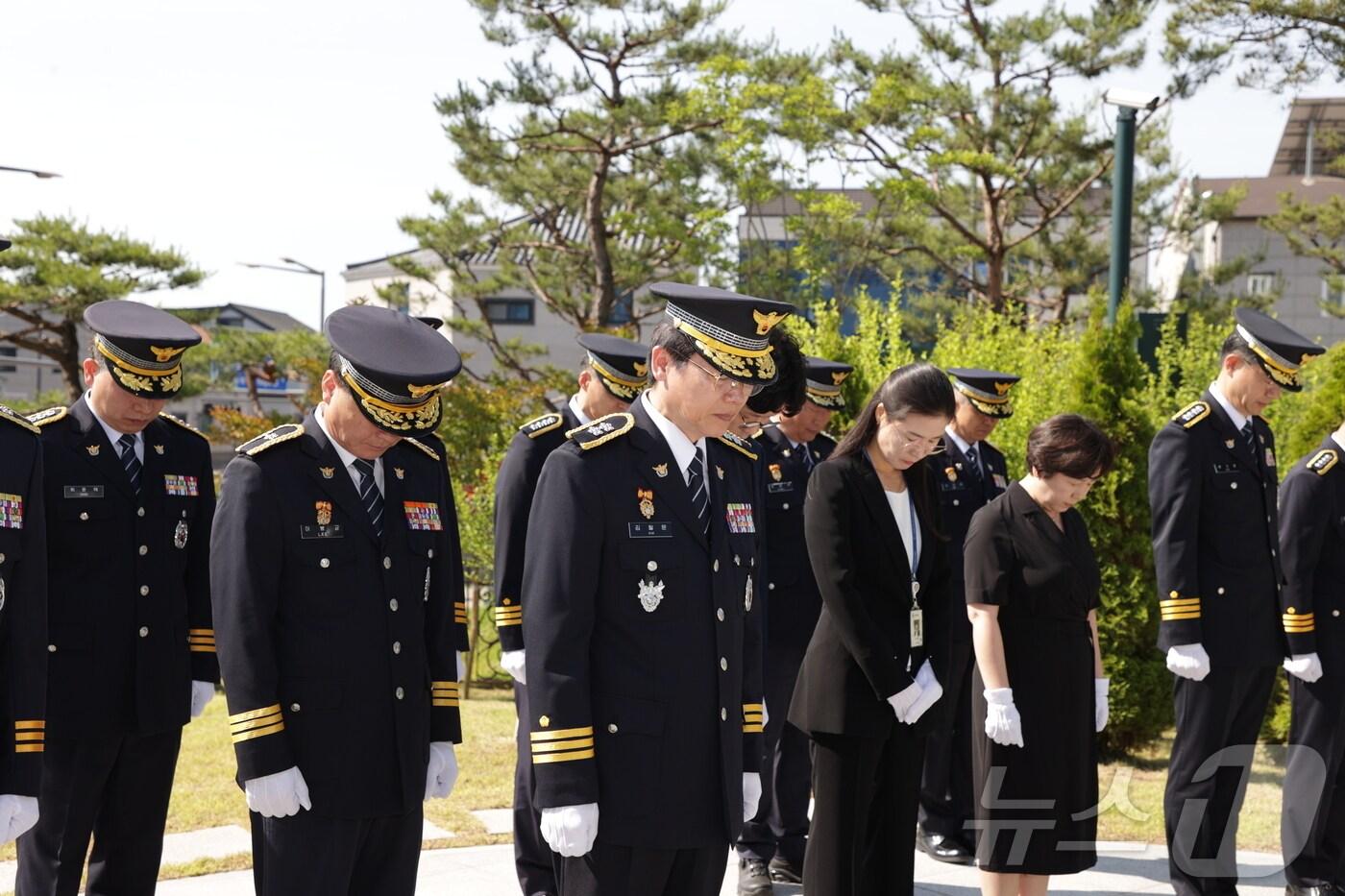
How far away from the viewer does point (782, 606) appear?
598cm

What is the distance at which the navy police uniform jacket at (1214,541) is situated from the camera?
17.5 feet

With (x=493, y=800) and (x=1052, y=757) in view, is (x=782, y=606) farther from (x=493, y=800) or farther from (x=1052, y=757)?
(x=493, y=800)

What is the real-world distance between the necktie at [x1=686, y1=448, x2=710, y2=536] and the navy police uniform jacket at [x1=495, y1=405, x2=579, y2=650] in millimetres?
1866

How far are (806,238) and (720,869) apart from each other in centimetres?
1927

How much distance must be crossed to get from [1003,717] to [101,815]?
2.88 m

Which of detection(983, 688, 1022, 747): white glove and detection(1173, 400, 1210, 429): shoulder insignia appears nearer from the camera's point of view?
detection(983, 688, 1022, 747): white glove

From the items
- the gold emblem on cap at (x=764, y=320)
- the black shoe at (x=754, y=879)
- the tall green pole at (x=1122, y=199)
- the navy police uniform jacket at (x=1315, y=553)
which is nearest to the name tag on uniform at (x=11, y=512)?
the gold emblem on cap at (x=764, y=320)

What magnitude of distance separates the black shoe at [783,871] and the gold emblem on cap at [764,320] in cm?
314

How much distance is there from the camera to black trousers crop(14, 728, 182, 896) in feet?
14.0

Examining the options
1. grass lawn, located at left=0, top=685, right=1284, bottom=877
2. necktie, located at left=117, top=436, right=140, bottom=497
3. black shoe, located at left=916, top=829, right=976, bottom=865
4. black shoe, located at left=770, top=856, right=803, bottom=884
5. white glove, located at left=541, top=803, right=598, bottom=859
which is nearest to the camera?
white glove, located at left=541, top=803, right=598, bottom=859

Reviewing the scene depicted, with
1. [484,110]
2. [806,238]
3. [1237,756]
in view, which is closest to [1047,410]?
[1237,756]

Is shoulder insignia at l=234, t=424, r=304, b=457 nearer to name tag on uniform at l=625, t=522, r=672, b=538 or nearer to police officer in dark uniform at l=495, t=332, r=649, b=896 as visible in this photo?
name tag on uniform at l=625, t=522, r=672, b=538

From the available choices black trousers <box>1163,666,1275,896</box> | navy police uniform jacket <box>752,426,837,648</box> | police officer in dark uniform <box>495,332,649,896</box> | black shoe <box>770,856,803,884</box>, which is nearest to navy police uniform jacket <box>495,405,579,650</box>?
police officer in dark uniform <box>495,332,649,896</box>

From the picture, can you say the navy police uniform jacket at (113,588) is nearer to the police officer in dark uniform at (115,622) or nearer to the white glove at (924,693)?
the police officer in dark uniform at (115,622)
